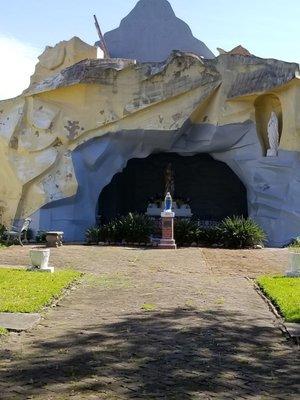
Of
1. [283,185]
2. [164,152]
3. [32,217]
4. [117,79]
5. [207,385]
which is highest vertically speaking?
[117,79]

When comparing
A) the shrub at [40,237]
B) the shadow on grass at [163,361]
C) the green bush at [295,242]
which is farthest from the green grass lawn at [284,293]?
the shrub at [40,237]

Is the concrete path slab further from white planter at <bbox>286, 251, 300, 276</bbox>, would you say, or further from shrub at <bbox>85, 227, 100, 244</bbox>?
shrub at <bbox>85, 227, 100, 244</bbox>

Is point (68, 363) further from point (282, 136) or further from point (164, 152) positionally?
point (164, 152)

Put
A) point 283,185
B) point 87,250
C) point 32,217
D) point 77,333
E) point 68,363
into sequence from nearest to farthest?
point 68,363, point 77,333, point 87,250, point 283,185, point 32,217

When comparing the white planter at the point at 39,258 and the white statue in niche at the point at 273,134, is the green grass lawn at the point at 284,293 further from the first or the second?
the white statue in niche at the point at 273,134

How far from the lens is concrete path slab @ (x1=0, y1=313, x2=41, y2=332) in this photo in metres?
6.47

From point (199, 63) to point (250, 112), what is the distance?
9.54ft

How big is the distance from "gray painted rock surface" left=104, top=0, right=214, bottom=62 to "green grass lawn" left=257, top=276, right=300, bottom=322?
699 inches

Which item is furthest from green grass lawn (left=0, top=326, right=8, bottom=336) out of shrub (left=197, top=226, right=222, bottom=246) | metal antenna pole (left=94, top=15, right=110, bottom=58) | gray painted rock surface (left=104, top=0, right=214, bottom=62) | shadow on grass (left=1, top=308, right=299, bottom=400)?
gray painted rock surface (left=104, top=0, right=214, bottom=62)

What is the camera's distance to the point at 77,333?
6324 mm

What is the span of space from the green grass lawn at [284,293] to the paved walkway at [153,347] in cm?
26

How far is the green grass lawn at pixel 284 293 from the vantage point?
299 inches

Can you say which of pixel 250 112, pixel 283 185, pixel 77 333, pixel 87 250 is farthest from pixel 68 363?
pixel 250 112

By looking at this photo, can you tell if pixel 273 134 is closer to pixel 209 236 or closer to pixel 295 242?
pixel 295 242
